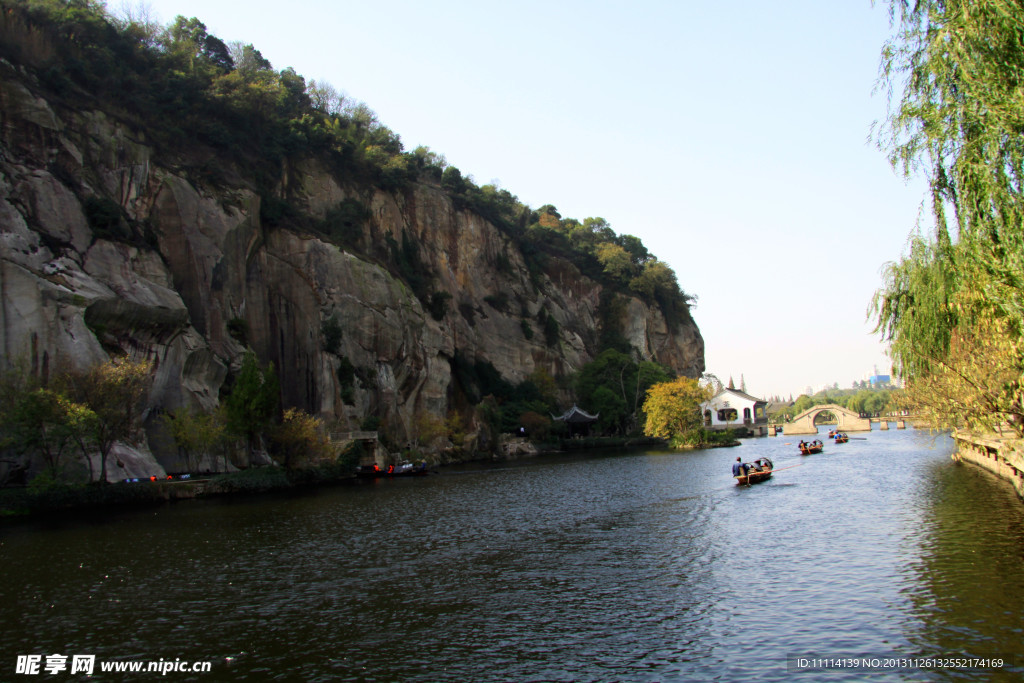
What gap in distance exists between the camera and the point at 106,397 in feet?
126

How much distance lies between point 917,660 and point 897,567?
271 inches

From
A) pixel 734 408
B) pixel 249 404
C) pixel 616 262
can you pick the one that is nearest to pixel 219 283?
pixel 249 404

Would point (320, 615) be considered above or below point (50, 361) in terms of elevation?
below

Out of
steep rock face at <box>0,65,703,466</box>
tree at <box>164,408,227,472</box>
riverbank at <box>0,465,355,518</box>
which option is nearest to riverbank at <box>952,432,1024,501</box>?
riverbank at <box>0,465,355,518</box>

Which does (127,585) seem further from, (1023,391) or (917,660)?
(1023,391)

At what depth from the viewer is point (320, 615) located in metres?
17.1

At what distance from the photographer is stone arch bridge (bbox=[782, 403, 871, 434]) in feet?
391

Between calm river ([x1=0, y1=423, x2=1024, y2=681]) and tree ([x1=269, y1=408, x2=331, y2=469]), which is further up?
tree ([x1=269, y1=408, x2=331, y2=469])

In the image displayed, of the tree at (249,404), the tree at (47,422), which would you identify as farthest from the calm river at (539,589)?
the tree at (249,404)

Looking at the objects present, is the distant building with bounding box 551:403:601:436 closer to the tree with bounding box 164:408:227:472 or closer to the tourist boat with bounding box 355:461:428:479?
the tourist boat with bounding box 355:461:428:479

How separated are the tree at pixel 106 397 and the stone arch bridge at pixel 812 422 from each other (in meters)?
105

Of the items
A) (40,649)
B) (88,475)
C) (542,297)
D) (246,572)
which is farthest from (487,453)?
(40,649)

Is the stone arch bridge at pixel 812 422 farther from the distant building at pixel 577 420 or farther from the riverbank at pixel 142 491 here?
the riverbank at pixel 142 491

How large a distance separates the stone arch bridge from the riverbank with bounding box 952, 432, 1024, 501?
6761 centimetres
